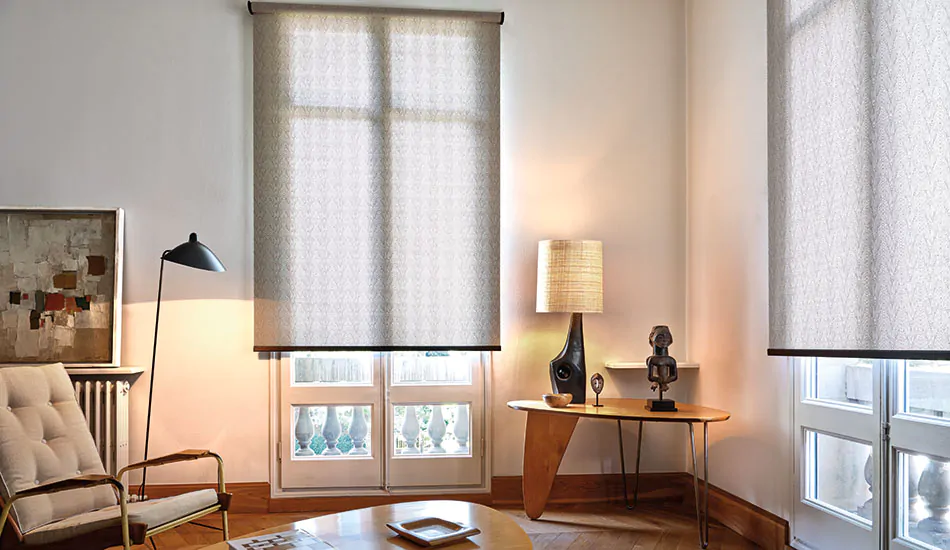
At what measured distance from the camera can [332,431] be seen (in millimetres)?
4340

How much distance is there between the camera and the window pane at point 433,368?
4402 millimetres

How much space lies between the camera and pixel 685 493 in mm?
4434

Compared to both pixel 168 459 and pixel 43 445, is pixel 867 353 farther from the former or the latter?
pixel 43 445

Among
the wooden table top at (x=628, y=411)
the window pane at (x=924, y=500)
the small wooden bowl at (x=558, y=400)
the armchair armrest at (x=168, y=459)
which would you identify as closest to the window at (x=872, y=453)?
the window pane at (x=924, y=500)

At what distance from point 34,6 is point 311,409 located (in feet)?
8.73

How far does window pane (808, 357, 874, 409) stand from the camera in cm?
297

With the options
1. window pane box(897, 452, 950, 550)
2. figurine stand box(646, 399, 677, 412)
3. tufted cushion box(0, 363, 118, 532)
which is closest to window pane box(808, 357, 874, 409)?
window pane box(897, 452, 950, 550)

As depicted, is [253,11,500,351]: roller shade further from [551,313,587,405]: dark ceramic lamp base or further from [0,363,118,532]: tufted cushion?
[0,363,118,532]: tufted cushion

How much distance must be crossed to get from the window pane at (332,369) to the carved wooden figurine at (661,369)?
1.58m

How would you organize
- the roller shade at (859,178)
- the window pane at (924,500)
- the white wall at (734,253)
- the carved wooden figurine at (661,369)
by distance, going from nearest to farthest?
the roller shade at (859,178)
the window pane at (924,500)
the white wall at (734,253)
the carved wooden figurine at (661,369)

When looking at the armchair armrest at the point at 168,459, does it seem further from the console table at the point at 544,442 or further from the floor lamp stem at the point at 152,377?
the console table at the point at 544,442

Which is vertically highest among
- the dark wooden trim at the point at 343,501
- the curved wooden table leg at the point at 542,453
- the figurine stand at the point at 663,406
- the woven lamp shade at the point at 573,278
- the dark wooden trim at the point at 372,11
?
the dark wooden trim at the point at 372,11

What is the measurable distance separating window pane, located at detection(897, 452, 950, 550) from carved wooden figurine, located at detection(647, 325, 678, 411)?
→ 113 centimetres

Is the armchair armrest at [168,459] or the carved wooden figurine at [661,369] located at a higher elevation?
the carved wooden figurine at [661,369]
